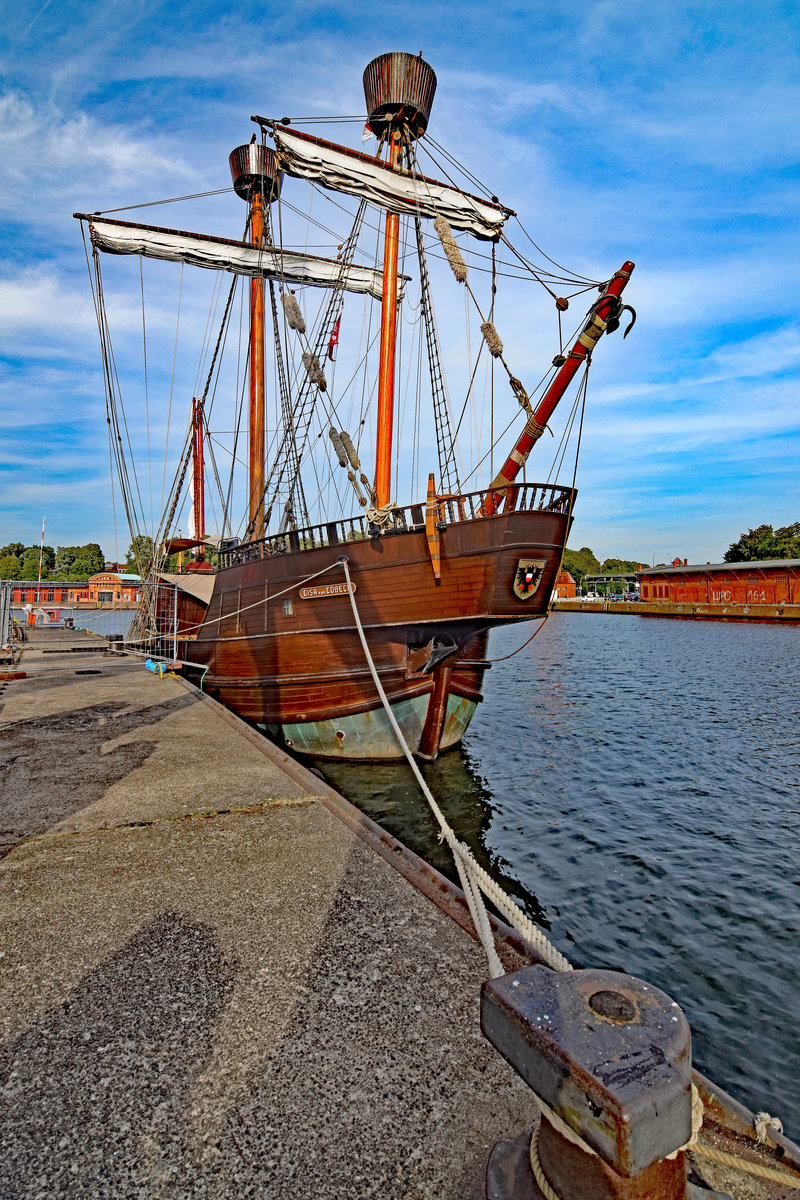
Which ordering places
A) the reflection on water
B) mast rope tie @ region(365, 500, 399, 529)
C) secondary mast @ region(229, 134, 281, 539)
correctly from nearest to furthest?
the reflection on water < mast rope tie @ region(365, 500, 399, 529) < secondary mast @ region(229, 134, 281, 539)

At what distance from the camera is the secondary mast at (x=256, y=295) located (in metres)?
19.2

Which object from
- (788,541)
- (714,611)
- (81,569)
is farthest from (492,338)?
(81,569)

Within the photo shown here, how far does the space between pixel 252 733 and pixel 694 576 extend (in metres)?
74.6

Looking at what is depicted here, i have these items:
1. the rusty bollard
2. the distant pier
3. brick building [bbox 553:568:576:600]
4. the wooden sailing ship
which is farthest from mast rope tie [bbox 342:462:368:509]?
brick building [bbox 553:568:576:600]

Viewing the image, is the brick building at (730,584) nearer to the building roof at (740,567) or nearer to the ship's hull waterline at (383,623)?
the building roof at (740,567)

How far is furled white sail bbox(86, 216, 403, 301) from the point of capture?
51.6 feet

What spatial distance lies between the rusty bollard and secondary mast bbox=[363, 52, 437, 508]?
37.1 ft

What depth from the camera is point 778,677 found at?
89.6 feet

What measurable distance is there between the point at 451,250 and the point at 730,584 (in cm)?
6674

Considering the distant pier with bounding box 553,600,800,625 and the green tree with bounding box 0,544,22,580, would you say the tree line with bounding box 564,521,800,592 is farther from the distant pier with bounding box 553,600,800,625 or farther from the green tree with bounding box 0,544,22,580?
the green tree with bounding box 0,544,22,580

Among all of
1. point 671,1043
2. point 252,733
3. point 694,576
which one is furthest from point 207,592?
point 694,576

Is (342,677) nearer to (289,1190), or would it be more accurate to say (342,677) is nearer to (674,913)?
(674,913)

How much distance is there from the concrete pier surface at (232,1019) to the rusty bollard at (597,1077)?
690 mm

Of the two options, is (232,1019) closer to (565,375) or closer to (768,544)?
(565,375)
